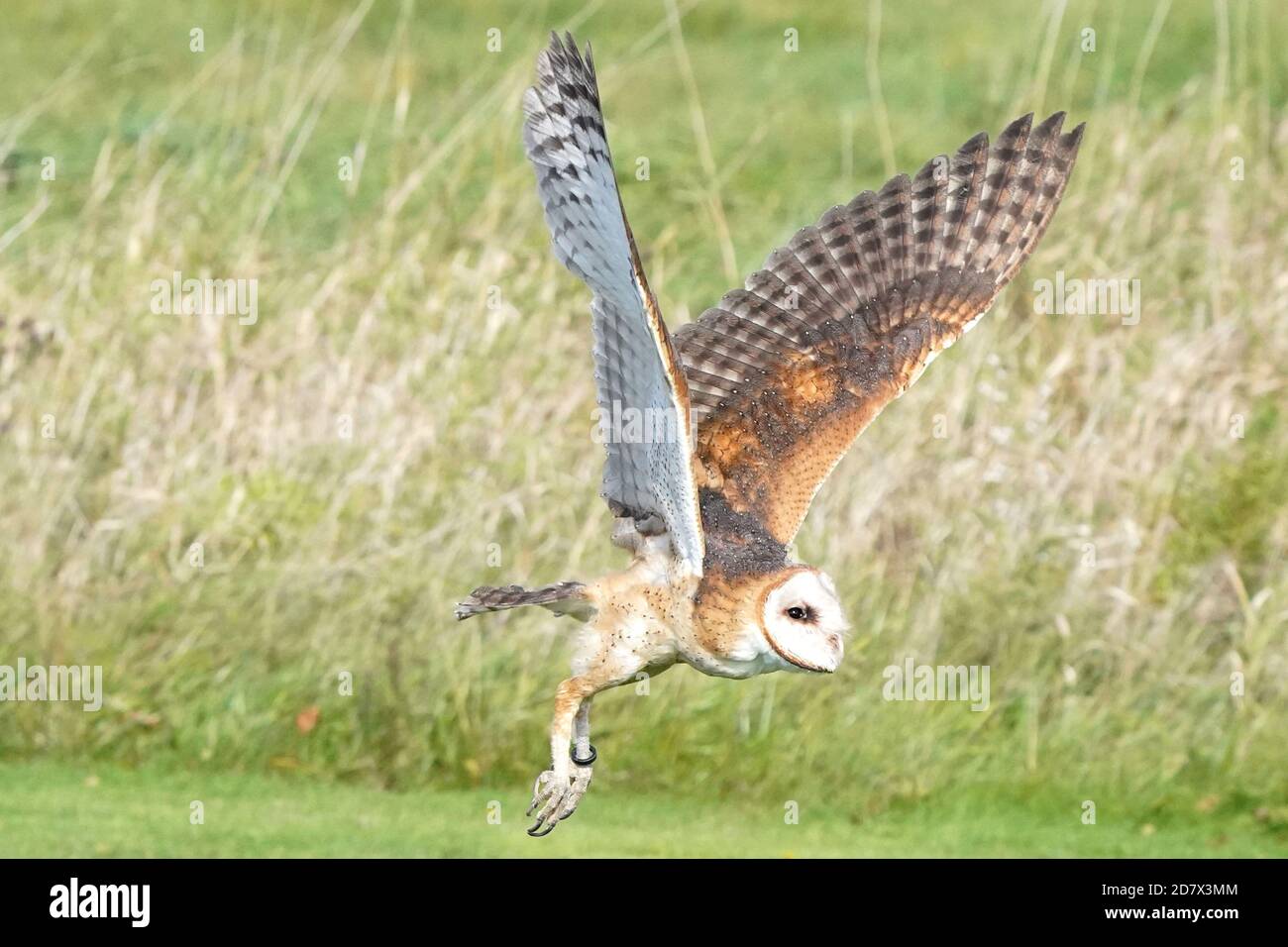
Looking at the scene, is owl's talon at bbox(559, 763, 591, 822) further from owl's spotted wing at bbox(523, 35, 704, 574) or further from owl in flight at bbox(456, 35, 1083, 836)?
owl's spotted wing at bbox(523, 35, 704, 574)

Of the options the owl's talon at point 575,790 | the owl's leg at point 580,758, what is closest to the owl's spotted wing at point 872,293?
the owl's leg at point 580,758

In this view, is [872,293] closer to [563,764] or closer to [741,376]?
[741,376]

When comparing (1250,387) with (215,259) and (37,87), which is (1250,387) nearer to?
(215,259)

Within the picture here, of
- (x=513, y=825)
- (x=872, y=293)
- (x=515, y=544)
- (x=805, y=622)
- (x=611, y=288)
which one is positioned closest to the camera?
(x=611, y=288)

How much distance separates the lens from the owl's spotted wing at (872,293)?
302 inches

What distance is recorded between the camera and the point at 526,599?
6570 mm

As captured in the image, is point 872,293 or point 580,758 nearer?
point 580,758

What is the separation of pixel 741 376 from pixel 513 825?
2.78 m

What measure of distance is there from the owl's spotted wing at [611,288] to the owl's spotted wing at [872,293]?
3.29 feet

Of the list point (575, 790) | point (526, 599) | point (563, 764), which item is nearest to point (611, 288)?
point (526, 599)

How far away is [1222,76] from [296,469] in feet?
19.2

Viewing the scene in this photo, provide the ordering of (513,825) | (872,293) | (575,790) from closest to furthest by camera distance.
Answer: (575,790) < (872,293) < (513,825)

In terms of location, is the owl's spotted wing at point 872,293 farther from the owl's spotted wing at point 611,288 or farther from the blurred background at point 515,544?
the blurred background at point 515,544

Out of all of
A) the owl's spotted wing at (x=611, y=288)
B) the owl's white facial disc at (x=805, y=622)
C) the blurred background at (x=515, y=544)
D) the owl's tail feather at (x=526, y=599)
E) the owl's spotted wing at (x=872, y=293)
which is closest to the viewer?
the owl's spotted wing at (x=611, y=288)
